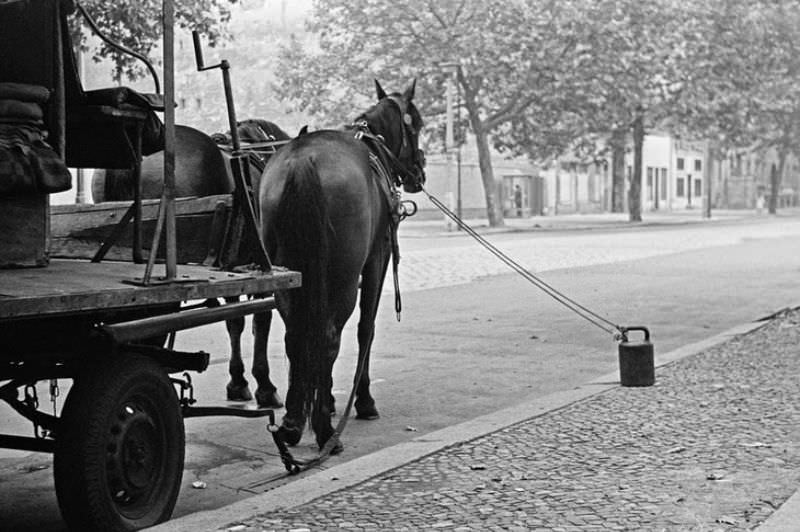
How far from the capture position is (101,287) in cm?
468

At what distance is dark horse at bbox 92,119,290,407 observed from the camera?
327 inches

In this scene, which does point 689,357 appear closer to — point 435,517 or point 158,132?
point 435,517

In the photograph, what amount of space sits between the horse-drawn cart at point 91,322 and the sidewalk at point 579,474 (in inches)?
13.5

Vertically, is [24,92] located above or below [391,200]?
above

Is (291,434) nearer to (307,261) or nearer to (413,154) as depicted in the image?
(307,261)

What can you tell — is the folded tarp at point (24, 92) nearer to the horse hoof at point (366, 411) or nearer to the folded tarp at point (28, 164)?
the folded tarp at point (28, 164)

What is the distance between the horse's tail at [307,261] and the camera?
6.76 metres

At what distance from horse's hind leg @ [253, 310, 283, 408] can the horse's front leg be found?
Result: 0.28 metres

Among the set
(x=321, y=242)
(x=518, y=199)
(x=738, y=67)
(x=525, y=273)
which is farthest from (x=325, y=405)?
(x=518, y=199)

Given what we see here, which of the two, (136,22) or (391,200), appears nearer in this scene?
(391,200)

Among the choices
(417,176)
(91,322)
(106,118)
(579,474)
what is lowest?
(579,474)

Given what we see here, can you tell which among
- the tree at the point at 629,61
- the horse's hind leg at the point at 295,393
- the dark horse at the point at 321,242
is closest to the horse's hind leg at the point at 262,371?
the dark horse at the point at 321,242

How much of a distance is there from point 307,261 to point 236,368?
2219 millimetres

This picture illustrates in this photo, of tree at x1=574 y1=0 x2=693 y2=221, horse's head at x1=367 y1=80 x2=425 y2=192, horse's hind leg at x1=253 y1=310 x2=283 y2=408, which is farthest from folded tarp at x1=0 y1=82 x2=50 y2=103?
tree at x1=574 y1=0 x2=693 y2=221
